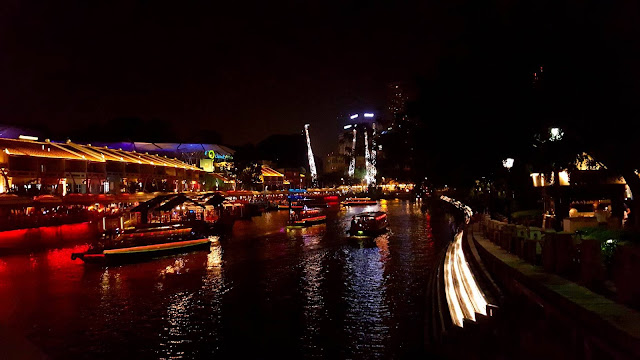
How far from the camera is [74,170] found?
1953 inches

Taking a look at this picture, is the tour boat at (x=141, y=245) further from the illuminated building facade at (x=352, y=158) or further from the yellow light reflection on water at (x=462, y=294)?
the illuminated building facade at (x=352, y=158)

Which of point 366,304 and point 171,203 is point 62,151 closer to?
point 171,203

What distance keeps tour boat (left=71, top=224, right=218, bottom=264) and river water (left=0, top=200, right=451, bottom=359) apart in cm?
86

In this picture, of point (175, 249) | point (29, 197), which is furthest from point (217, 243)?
point (29, 197)

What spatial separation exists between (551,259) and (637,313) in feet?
9.20

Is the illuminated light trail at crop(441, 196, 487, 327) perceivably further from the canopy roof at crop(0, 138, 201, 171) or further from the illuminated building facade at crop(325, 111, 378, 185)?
the illuminated building facade at crop(325, 111, 378, 185)

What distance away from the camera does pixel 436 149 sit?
65.4ft

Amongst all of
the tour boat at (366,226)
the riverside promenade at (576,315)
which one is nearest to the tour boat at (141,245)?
the tour boat at (366,226)

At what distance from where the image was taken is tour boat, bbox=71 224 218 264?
30.2 metres

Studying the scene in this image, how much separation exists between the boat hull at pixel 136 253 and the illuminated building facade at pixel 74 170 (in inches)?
606

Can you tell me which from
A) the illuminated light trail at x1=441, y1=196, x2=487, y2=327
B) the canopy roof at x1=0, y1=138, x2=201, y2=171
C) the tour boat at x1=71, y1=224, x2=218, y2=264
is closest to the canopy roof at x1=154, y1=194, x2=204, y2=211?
the tour boat at x1=71, y1=224, x2=218, y2=264

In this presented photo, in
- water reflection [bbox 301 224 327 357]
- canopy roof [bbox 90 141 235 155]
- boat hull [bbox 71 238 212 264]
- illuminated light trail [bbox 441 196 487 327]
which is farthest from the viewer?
canopy roof [bbox 90 141 235 155]

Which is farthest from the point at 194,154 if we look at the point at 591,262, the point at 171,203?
the point at 591,262

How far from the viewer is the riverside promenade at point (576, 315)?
202 inches
